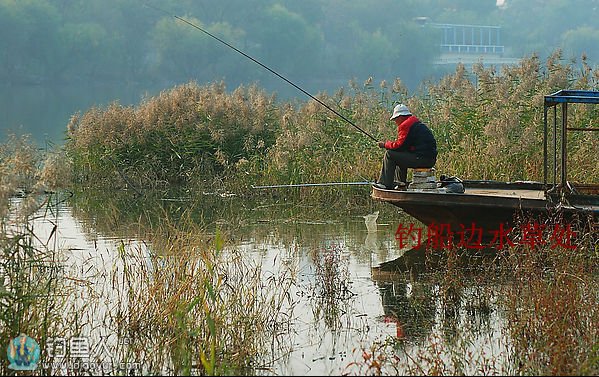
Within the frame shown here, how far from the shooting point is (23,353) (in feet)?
23.3

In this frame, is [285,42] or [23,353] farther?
[285,42]

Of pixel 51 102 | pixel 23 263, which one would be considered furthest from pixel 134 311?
pixel 51 102

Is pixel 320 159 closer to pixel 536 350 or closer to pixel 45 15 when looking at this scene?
pixel 536 350

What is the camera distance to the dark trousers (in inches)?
507

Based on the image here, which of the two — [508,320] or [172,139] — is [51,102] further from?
[508,320]

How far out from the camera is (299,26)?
66.0 metres

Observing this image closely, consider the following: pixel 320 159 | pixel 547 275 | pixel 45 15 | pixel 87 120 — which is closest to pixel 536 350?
pixel 547 275

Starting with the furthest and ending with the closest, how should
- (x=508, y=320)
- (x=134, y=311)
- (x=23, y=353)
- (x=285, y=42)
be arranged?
(x=285, y=42), (x=134, y=311), (x=508, y=320), (x=23, y=353)

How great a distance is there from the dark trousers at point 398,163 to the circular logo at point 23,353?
258 inches

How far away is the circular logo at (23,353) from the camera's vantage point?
698 centimetres

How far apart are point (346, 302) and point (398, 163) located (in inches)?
144

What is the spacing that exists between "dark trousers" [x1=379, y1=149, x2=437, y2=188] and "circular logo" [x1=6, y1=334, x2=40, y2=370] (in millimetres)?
6566

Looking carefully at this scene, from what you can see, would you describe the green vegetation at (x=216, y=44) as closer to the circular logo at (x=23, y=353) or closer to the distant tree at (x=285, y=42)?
the distant tree at (x=285, y=42)

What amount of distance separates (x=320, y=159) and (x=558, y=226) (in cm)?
703
